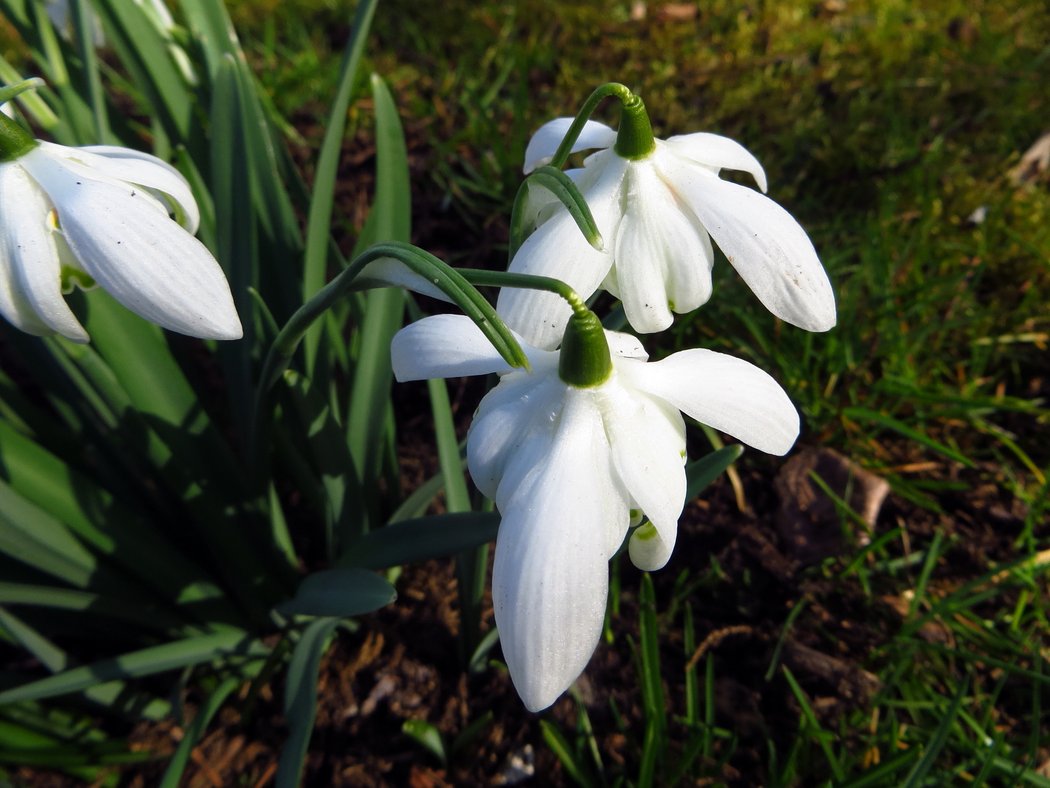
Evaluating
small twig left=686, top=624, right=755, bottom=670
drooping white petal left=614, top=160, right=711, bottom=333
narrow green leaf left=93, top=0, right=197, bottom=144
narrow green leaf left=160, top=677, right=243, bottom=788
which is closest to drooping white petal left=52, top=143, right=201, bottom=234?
drooping white petal left=614, top=160, right=711, bottom=333

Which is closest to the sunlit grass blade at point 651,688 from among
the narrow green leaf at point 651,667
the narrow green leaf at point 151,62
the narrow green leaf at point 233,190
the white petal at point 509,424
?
the narrow green leaf at point 651,667

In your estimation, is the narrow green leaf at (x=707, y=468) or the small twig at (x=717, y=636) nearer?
the narrow green leaf at (x=707, y=468)

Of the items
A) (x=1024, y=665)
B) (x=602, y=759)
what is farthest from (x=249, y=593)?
(x=1024, y=665)

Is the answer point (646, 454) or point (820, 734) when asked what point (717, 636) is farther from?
point (646, 454)

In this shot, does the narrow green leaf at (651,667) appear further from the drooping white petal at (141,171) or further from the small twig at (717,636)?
the drooping white petal at (141,171)

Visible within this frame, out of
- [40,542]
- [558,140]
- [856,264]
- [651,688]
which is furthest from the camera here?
[856,264]

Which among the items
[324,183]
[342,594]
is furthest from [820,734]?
[324,183]

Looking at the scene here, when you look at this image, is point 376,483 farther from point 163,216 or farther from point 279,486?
point 163,216
